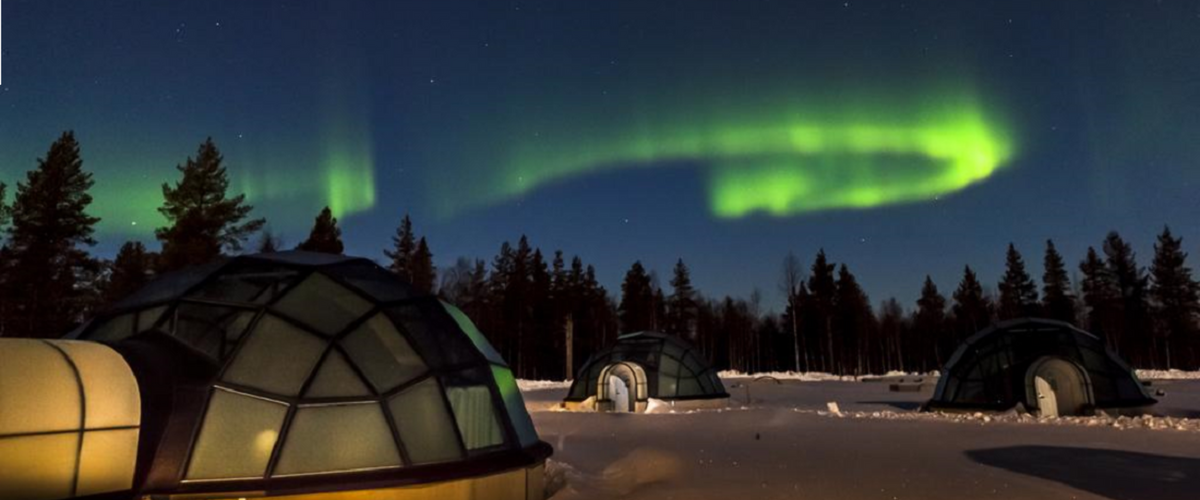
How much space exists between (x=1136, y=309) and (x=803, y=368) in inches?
1391

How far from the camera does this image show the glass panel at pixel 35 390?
5.21 m

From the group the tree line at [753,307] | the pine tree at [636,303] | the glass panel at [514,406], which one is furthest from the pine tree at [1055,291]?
the glass panel at [514,406]

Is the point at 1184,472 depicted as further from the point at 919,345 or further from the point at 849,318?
the point at 919,345

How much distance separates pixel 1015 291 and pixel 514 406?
89556mm

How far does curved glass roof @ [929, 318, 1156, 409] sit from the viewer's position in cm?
2028

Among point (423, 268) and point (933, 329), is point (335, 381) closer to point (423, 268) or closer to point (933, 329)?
point (423, 268)

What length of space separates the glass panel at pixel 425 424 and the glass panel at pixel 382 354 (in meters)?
0.18

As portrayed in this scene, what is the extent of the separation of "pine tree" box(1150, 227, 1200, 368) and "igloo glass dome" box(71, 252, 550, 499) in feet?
272

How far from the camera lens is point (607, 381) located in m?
26.0

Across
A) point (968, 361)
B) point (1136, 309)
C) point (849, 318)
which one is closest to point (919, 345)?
point (849, 318)

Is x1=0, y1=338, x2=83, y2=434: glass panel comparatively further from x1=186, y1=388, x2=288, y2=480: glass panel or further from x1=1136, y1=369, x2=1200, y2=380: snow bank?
x1=1136, y1=369, x2=1200, y2=380: snow bank

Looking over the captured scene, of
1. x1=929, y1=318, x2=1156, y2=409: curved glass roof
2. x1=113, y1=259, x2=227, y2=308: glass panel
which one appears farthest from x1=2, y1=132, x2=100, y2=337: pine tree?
x1=929, y1=318, x2=1156, y2=409: curved glass roof

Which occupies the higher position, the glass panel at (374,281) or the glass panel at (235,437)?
the glass panel at (374,281)

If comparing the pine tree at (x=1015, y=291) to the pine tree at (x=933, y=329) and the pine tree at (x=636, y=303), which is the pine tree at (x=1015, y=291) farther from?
the pine tree at (x=636, y=303)
